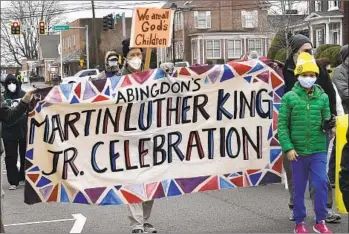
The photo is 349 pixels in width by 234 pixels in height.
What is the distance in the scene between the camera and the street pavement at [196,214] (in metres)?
6.75

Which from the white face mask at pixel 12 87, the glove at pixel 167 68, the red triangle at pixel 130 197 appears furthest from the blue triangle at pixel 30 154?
the white face mask at pixel 12 87

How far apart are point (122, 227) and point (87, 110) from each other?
1387 mm

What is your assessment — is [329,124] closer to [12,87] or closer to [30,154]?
[30,154]

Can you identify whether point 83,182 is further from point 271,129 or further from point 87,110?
point 271,129

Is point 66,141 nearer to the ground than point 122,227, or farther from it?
farther from it

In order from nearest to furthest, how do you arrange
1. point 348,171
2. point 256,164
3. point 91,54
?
point 348,171 → point 256,164 → point 91,54

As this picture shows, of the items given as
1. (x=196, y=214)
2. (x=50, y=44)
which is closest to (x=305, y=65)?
(x=196, y=214)

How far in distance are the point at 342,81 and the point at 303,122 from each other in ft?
6.83

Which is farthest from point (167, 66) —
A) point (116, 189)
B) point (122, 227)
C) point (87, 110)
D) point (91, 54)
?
point (91, 54)

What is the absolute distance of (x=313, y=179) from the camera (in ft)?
19.6

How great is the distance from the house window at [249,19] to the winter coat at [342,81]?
57719 mm

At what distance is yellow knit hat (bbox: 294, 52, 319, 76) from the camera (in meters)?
5.96

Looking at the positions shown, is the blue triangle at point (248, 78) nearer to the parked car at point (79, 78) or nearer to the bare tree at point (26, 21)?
the parked car at point (79, 78)

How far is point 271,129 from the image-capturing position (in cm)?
684
